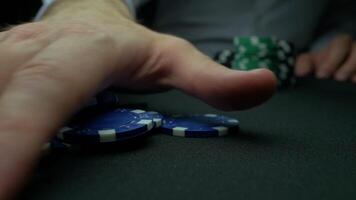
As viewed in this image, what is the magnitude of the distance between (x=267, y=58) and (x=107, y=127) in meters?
0.70

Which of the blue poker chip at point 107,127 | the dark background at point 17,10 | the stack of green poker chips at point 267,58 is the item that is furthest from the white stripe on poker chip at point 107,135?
the dark background at point 17,10

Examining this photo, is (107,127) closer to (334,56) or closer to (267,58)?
(267,58)

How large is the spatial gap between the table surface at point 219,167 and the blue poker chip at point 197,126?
0.04 feet

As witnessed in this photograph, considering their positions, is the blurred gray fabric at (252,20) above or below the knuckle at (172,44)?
above

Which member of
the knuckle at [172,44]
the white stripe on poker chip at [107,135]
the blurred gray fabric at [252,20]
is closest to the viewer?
the white stripe on poker chip at [107,135]

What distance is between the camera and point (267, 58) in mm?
1216

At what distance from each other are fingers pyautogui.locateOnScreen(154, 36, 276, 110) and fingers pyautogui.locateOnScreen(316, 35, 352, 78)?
2.65ft

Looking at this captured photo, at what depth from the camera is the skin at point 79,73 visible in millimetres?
411

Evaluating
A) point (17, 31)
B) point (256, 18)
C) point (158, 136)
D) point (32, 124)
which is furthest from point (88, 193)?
point (256, 18)

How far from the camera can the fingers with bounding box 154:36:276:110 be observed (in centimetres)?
61

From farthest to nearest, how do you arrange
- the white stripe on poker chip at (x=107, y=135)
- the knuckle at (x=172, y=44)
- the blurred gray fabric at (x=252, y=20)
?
the blurred gray fabric at (x=252, y=20) → the knuckle at (x=172, y=44) → the white stripe on poker chip at (x=107, y=135)

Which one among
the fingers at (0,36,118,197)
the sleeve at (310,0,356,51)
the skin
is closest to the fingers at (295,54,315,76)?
the sleeve at (310,0,356,51)

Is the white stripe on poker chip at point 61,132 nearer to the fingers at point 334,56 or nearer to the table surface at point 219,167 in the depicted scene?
the table surface at point 219,167

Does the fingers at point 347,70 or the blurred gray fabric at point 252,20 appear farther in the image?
the blurred gray fabric at point 252,20
